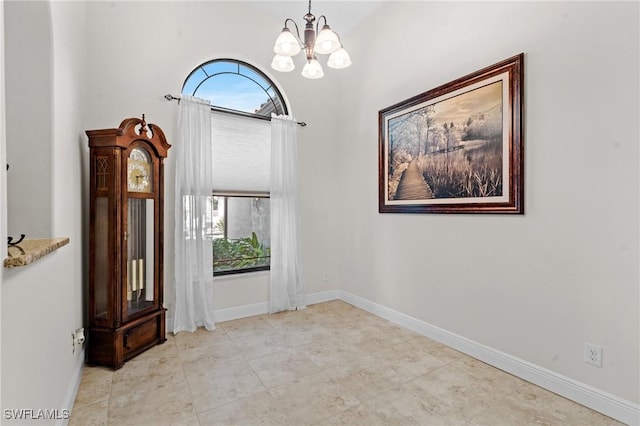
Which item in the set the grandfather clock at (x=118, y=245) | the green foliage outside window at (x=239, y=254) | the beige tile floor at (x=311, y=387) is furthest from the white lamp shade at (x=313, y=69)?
the beige tile floor at (x=311, y=387)

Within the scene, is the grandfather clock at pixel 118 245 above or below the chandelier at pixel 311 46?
below

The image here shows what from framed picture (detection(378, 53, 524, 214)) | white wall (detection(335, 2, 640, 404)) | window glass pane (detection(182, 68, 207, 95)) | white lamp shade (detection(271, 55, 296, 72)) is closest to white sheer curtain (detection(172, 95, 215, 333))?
window glass pane (detection(182, 68, 207, 95))

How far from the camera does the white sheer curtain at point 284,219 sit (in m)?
3.54

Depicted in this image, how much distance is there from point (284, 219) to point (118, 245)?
166cm

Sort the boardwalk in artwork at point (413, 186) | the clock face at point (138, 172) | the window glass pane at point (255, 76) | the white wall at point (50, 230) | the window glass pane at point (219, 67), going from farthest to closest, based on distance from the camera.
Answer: the window glass pane at point (255, 76)
the window glass pane at point (219, 67)
the boardwalk in artwork at point (413, 186)
the clock face at point (138, 172)
the white wall at point (50, 230)

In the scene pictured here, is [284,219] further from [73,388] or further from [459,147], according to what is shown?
[73,388]

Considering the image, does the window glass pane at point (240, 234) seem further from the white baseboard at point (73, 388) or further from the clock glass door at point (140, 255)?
the white baseboard at point (73, 388)

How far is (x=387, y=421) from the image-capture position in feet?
5.72

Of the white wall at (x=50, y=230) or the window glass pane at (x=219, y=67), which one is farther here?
the window glass pane at (x=219, y=67)

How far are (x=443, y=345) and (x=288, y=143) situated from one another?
8.34ft

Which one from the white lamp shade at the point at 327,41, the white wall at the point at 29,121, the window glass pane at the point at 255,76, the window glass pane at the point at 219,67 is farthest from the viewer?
the window glass pane at the point at 255,76

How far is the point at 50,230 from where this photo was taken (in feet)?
5.48

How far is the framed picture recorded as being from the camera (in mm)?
2258

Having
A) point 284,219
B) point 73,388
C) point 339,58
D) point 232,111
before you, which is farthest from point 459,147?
point 73,388
